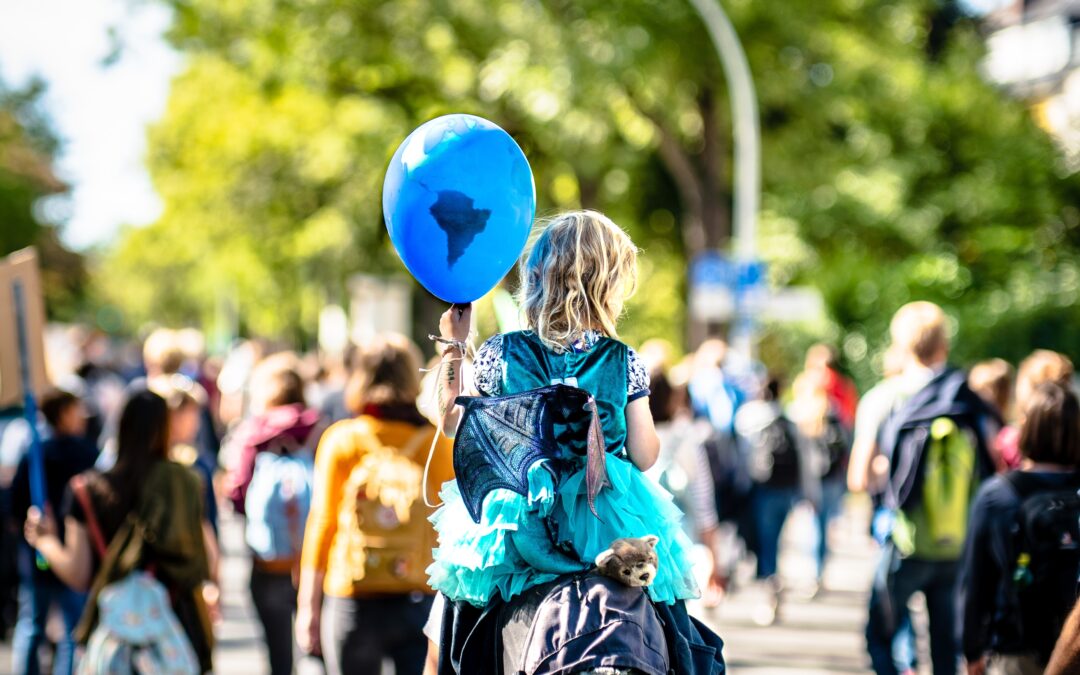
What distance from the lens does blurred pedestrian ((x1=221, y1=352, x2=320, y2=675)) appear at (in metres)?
6.86

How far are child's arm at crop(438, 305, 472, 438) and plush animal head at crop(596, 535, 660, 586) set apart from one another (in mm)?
482

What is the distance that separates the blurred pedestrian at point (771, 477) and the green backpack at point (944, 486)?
15.6ft

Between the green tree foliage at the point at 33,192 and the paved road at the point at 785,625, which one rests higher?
the green tree foliage at the point at 33,192

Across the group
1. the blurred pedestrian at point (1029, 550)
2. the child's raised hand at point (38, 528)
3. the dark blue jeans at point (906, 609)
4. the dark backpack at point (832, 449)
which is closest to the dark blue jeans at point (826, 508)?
the dark backpack at point (832, 449)

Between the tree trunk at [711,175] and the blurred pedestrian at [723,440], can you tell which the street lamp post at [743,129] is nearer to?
the tree trunk at [711,175]

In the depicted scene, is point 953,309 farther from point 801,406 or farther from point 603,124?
point 801,406

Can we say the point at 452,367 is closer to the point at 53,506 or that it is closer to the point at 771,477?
the point at 53,506

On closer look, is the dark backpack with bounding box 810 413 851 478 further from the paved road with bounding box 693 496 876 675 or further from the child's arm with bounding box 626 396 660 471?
the child's arm with bounding box 626 396 660 471

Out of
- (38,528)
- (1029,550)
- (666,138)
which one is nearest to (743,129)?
(666,138)

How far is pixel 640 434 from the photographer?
3.56m

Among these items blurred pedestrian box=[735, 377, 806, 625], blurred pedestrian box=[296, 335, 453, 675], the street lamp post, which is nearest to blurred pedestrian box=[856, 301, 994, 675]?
blurred pedestrian box=[296, 335, 453, 675]

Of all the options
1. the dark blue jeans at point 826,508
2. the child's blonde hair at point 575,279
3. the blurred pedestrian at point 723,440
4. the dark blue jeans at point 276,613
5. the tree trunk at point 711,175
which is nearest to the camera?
the child's blonde hair at point 575,279

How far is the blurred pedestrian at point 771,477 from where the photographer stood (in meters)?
11.7

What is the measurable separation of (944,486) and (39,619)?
4453 mm
